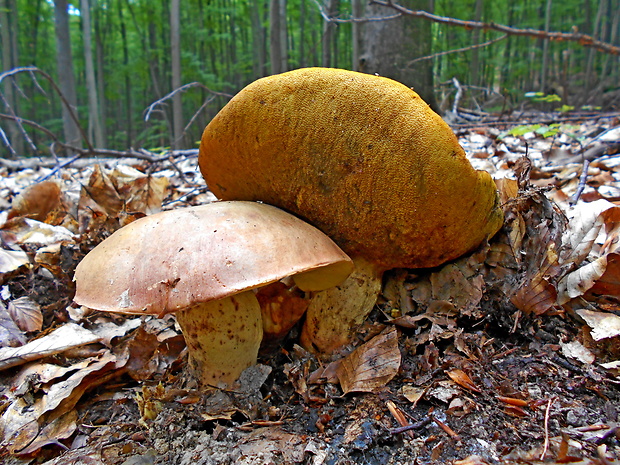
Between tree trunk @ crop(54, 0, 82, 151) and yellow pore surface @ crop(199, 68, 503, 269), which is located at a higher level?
tree trunk @ crop(54, 0, 82, 151)

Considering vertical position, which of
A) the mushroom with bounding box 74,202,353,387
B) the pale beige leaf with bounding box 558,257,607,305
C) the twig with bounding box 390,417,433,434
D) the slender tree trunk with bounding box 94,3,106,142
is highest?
the slender tree trunk with bounding box 94,3,106,142

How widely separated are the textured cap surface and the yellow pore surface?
0.24m

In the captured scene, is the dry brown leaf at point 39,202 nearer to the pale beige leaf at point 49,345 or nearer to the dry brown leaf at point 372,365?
the pale beige leaf at point 49,345

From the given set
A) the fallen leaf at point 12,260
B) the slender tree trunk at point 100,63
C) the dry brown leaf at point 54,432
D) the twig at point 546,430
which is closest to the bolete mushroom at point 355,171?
the twig at point 546,430

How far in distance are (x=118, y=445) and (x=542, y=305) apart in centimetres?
163

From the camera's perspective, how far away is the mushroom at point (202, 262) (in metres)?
1.10

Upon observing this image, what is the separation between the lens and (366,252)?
1.63 metres

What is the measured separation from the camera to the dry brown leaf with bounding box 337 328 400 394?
144 centimetres

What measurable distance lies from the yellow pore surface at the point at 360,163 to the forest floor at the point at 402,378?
21 cm

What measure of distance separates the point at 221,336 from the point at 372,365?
595mm

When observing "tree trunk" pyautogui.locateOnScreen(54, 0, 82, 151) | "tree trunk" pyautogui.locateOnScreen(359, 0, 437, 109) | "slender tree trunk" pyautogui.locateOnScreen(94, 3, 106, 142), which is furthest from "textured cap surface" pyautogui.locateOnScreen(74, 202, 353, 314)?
"slender tree trunk" pyautogui.locateOnScreen(94, 3, 106, 142)

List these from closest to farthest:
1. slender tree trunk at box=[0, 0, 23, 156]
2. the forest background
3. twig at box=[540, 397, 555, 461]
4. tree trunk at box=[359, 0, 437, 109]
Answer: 1. twig at box=[540, 397, 555, 461]
2. tree trunk at box=[359, 0, 437, 109]
3. the forest background
4. slender tree trunk at box=[0, 0, 23, 156]

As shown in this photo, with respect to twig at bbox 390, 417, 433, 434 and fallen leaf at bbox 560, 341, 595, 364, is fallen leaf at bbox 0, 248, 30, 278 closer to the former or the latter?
twig at bbox 390, 417, 433, 434

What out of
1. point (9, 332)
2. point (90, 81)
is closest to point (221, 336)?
point (9, 332)
